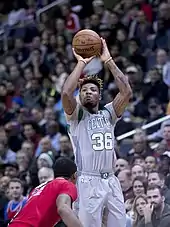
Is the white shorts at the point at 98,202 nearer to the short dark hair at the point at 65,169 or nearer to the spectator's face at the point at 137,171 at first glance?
the short dark hair at the point at 65,169

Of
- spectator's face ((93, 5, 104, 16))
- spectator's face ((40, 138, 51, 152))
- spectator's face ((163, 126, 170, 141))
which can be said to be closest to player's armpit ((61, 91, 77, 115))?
spectator's face ((163, 126, 170, 141))

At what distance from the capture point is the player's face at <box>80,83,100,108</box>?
1001 centimetres

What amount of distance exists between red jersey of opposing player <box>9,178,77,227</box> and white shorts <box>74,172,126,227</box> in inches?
36.4

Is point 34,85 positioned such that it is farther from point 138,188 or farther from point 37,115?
point 138,188

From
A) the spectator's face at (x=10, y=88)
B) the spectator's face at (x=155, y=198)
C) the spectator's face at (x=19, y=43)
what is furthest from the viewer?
the spectator's face at (x=19, y=43)

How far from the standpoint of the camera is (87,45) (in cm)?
1017

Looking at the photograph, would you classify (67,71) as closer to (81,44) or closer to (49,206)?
(81,44)

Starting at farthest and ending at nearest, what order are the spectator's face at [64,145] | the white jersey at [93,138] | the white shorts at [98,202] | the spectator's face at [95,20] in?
the spectator's face at [95,20] → the spectator's face at [64,145] → the white jersey at [93,138] → the white shorts at [98,202]

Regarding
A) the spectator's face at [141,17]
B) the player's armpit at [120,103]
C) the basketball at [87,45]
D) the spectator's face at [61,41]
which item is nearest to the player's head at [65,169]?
the player's armpit at [120,103]

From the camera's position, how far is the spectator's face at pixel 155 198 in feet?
36.3

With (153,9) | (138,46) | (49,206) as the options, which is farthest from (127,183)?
(153,9)

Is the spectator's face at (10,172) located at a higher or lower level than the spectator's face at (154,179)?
lower

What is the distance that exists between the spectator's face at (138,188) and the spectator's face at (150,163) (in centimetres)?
66

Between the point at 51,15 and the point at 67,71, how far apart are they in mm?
2870
